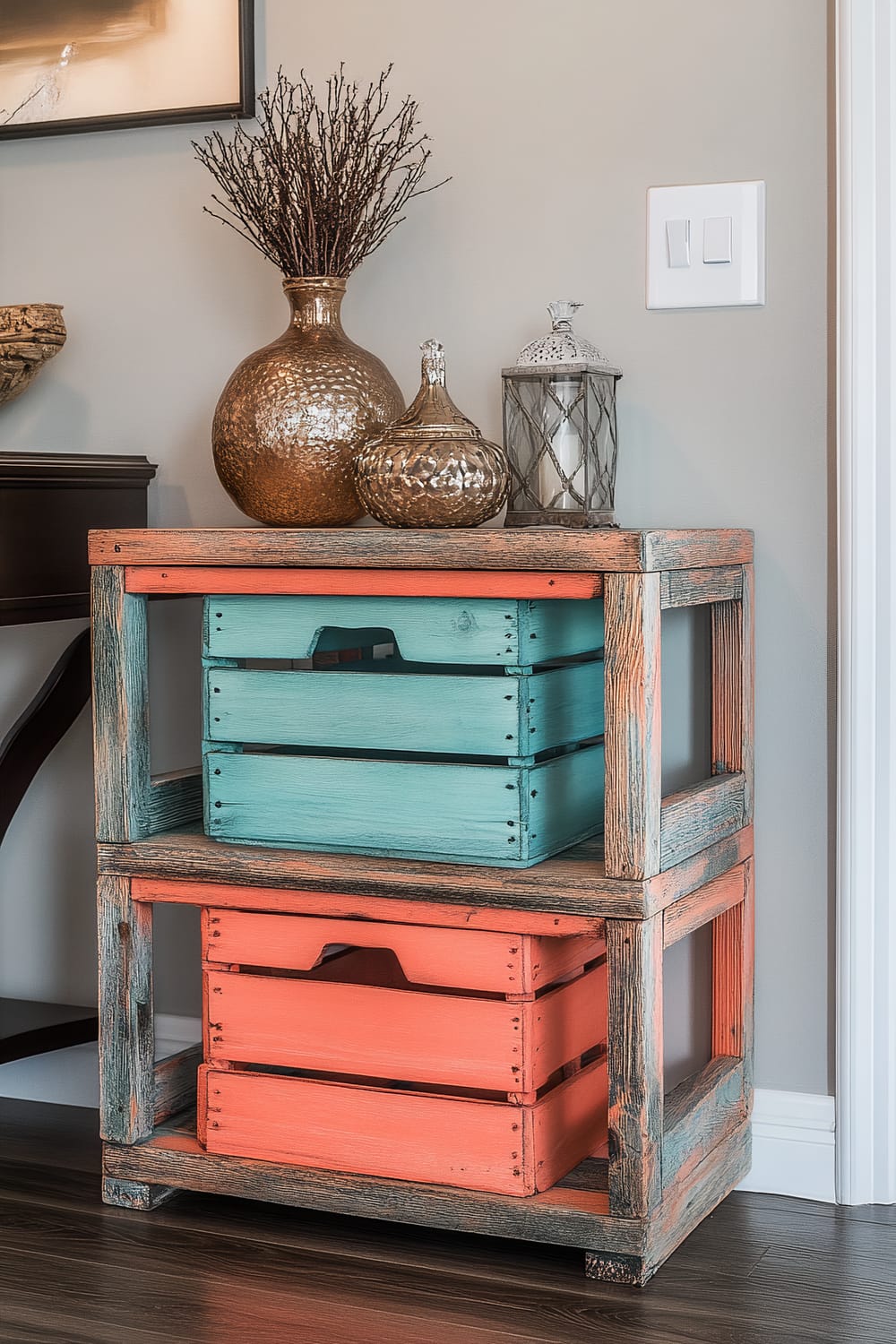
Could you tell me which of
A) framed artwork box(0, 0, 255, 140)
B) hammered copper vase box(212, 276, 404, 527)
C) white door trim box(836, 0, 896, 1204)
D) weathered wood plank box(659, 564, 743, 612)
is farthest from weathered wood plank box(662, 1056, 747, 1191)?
framed artwork box(0, 0, 255, 140)

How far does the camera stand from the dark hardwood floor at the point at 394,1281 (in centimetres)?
134

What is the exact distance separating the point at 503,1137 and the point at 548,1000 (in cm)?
14

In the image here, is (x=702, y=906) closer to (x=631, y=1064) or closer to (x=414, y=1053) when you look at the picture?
(x=631, y=1064)

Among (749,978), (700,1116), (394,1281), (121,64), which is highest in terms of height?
→ (121,64)

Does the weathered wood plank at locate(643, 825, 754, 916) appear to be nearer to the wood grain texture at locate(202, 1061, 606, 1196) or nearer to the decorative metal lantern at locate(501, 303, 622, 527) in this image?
the wood grain texture at locate(202, 1061, 606, 1196)

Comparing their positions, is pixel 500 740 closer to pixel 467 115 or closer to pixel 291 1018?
pixel 291 1018

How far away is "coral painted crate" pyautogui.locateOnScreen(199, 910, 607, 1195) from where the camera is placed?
145 centimetres

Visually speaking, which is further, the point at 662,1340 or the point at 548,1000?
the point at 548,1000

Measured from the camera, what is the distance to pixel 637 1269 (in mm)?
1415

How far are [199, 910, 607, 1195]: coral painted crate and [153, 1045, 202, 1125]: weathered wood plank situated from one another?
0.11 metres

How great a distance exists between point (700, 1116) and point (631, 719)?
46cm

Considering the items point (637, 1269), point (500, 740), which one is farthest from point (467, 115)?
point (637, 1269)

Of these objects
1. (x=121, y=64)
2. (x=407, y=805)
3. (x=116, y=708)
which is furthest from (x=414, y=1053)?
(x=121, y=64)

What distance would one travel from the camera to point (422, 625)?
146 centimetres
